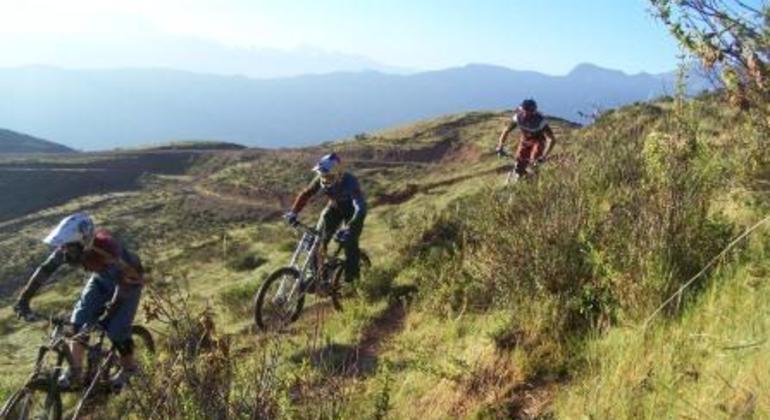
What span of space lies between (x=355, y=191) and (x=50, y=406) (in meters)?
5.38

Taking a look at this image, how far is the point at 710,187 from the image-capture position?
8.16 metres

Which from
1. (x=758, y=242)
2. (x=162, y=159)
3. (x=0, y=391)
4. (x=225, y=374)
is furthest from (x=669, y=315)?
(x=162, y=159)

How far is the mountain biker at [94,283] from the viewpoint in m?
8.94

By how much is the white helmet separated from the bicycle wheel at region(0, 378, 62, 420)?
1.38m

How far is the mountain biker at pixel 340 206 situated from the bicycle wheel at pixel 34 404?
4479 mm

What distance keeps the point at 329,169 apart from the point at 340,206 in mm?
689

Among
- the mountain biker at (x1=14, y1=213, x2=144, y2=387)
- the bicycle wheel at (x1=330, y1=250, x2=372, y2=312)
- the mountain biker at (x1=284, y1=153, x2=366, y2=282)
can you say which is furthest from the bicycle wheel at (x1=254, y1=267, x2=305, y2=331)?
the mountain biker at (x1=14, y1=213, x2=144, y2=387)

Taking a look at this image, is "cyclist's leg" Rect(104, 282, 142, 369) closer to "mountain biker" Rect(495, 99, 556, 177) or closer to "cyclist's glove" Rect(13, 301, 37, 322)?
"cyclist's glove" Rect(13, 301, 37, 322)

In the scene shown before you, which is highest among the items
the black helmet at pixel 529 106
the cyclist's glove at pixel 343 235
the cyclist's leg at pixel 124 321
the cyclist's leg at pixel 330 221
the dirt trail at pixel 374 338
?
the black helmet at pixel 529 106

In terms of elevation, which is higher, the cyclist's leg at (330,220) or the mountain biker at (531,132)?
the mountain biker at (531,132)

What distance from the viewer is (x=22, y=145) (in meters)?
139

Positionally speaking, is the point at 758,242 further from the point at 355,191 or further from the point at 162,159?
the point at 162,159

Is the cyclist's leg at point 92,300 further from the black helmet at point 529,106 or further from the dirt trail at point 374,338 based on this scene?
the black helmet at point 529,106

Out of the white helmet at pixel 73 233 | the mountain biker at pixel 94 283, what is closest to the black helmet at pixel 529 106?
the mountain biker at pixel 94 283
